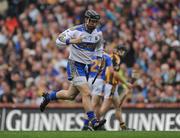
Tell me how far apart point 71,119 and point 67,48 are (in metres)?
3.69

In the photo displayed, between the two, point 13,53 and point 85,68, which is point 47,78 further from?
point 85,68

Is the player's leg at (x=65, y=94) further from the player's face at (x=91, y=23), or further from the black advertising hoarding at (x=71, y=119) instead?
the black advertising hoarding at (x=71, y=119)

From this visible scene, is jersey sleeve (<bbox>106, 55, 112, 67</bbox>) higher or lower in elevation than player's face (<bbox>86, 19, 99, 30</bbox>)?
lower

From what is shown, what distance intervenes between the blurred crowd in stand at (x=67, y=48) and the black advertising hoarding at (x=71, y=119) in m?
0.82

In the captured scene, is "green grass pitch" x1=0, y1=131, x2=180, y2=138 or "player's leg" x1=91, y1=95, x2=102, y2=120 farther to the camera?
"player's leg" x1=91, y1=95, x2=102, y2=120

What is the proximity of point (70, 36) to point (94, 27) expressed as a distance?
1.75ft

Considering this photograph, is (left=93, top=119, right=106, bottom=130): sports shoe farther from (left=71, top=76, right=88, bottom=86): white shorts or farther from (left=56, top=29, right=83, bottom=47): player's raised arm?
(left=56, top=29, right=83, bottom=47): player's raised arm

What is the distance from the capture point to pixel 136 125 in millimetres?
23125

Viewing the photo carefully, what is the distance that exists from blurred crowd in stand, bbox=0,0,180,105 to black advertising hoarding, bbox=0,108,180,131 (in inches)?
32.2

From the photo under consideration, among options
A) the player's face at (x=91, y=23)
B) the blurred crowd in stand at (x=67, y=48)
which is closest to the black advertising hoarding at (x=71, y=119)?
the blurred crowd in stand at (x=67, y=48)

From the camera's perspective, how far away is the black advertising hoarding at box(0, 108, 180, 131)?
902 inches

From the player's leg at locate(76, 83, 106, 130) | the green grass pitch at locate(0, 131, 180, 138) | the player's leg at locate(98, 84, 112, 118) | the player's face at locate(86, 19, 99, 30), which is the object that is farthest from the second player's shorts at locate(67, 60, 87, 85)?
the player's leg at locate(98, 84, 112, 118)

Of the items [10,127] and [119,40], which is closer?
[10,127]

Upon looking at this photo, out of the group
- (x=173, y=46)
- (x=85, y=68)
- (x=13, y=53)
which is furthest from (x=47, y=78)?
(x=85, y=68)
